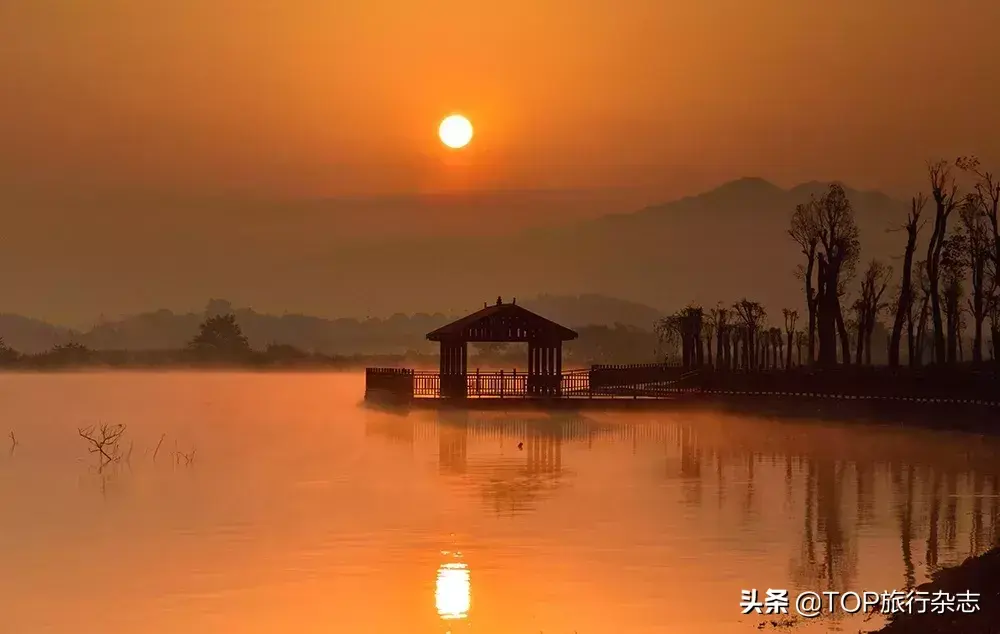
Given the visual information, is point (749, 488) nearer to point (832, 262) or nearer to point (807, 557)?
point (807, 557)

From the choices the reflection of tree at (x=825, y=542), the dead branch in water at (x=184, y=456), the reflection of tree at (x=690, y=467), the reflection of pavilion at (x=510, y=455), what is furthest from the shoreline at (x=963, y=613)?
the dead branch in water at (x=184, y=456)

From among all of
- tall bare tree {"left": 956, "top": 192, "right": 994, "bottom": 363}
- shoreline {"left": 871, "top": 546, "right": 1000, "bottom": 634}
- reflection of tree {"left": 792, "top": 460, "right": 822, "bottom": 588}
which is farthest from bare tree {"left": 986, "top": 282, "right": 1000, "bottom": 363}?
shoreline {"left": 871, "top": 546, "right": 1000, "bottom": 634}

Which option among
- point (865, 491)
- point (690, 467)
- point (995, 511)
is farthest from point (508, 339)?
point (995, 511)

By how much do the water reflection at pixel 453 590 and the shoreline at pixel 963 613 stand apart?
221 inches

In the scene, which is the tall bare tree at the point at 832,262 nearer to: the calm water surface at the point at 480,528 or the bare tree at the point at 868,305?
the bare tree at the point at 868,305

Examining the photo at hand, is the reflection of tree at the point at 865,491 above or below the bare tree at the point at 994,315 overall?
below

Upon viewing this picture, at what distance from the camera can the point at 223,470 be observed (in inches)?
1594

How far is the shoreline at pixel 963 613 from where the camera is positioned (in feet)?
45.0

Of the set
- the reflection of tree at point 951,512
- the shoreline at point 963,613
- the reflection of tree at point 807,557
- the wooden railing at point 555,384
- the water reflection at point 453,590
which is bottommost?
the water reflection at point 453,590

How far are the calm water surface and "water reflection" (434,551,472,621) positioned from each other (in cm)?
5

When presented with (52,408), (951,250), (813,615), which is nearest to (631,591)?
(813,615)

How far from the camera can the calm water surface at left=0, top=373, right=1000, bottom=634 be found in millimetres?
17797

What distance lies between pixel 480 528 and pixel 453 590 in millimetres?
6540

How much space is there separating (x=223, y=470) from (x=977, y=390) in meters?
27.8
